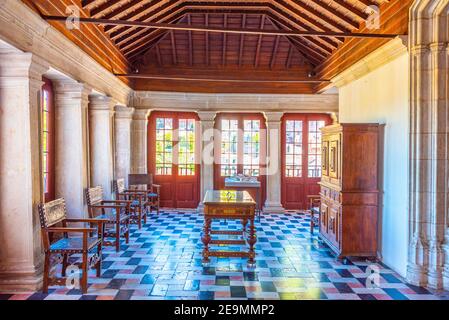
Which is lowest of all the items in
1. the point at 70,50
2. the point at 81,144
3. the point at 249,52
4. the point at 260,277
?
the point at 260,277

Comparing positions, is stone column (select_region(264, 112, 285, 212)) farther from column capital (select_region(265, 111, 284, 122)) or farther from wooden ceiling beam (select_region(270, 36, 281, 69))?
wooden ceiling beam (select_region(270, 36, 281, 69))

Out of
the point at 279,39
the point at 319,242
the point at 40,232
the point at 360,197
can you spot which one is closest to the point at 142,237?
the point at 40,232

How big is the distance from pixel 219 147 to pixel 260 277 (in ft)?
20.1

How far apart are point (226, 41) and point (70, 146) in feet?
16.2

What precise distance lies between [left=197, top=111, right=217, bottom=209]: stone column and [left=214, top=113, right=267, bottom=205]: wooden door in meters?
0.46

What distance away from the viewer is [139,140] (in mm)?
10266

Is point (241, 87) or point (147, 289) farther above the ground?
point (241, 87)

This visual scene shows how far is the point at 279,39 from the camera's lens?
923cm

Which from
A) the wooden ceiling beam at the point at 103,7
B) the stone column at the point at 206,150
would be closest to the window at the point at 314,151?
the stone column at the point at 206,150

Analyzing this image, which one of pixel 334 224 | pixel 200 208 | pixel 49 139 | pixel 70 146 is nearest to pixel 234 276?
pixel 334 224

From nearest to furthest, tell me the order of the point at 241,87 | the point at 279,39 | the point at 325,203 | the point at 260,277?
the point at 260,277
the point at 325,203
the point at 279,39
the point at 241,87

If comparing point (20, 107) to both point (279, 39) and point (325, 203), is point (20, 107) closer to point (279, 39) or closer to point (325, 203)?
point (325, 203)

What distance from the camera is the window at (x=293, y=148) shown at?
10969 millimetres

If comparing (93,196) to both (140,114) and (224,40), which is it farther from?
(224,40)
